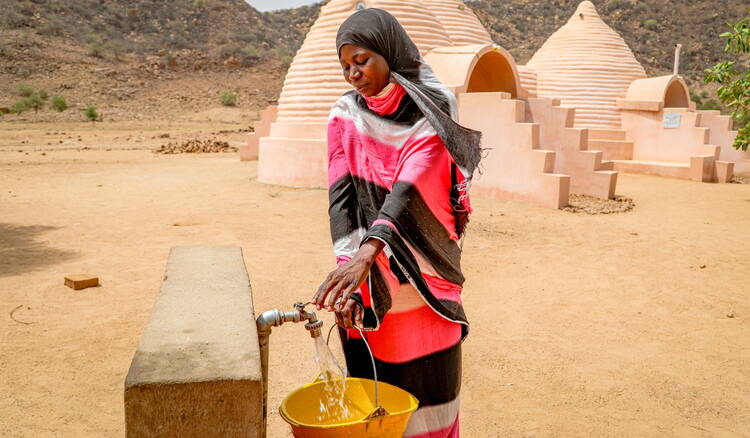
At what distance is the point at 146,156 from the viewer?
15070mm

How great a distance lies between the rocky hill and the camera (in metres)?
28.3

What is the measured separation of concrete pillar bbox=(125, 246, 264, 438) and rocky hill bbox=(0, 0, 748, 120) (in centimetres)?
2479

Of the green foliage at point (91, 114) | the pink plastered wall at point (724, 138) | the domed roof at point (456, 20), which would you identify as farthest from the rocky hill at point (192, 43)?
the pink plastered wall at point (724, 138)

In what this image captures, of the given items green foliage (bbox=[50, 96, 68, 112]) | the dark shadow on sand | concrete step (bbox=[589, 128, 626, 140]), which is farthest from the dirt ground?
green foliage (bbox=[50, 96, 68, 112])

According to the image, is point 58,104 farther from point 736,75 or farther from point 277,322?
point 277,322

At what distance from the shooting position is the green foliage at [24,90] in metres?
25.0

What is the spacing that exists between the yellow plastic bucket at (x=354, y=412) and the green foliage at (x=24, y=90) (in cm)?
2760

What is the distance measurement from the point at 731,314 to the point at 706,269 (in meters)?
1.40

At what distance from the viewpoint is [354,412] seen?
5.32 feet

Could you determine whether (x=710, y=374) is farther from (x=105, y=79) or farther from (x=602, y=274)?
(x=105, y=79)

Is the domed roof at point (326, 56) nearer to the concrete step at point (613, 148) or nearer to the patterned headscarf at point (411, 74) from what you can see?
the concrete step at point (613, 148)

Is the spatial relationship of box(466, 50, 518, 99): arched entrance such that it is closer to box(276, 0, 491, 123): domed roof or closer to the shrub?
box(276, 0, 491, 123): domed roof

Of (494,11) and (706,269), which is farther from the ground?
(494,11)

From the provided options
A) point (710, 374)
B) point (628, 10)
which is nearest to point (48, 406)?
point (710, 374)
